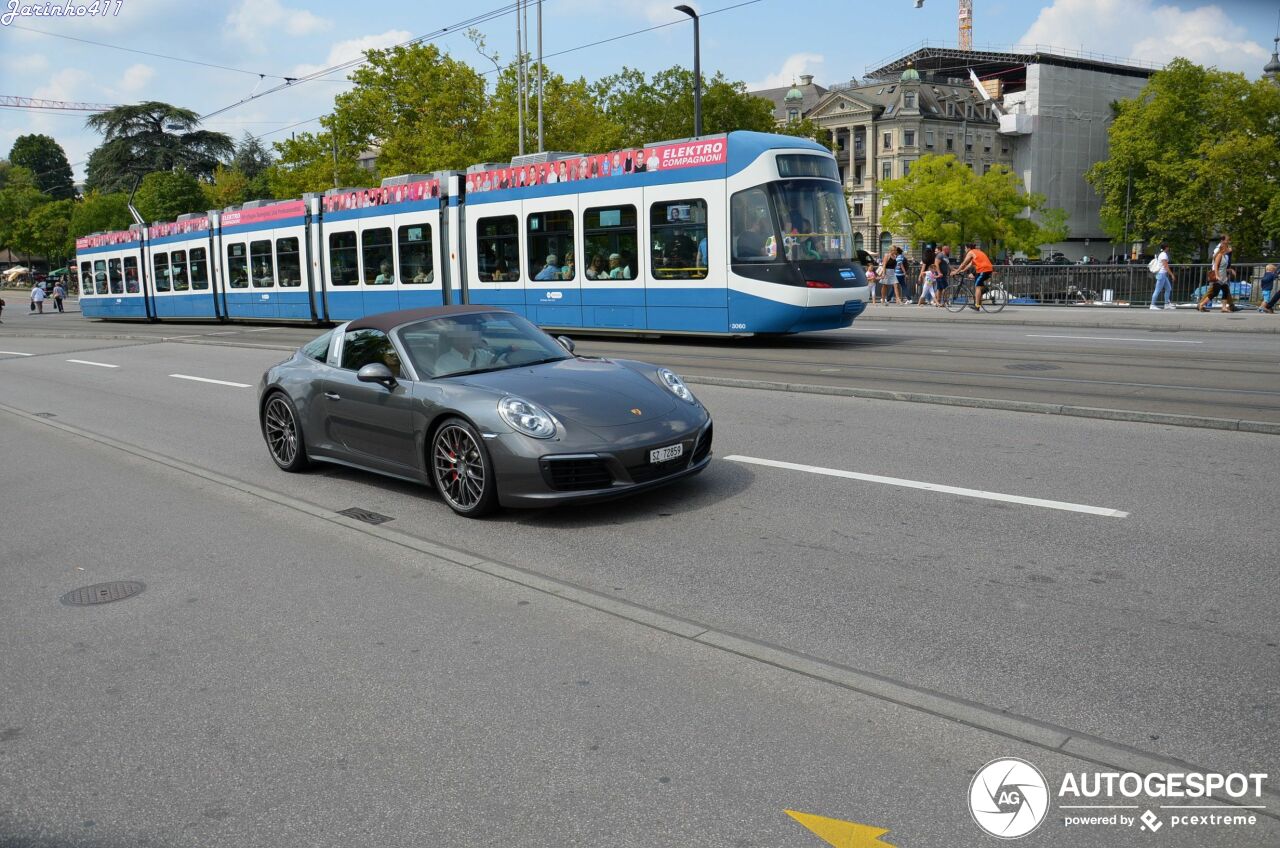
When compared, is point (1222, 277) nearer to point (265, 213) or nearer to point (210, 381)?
point (210, 381)

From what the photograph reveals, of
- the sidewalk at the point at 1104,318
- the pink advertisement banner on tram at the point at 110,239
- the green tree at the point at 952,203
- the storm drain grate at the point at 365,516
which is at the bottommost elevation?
the storm drain grate at the point at 365,516

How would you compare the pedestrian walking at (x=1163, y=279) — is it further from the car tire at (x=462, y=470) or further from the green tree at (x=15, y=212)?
the green tree at (x=15, y=212)

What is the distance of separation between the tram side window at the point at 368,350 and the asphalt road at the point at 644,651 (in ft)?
3.15

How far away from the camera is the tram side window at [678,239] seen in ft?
57.3

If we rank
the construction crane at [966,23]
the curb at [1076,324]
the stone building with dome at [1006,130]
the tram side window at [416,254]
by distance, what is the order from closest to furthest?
the curb at [1076,324] → the tram side window at [416,254] → the stone building with dome at [1006,130] → the construction crane at [966,23]

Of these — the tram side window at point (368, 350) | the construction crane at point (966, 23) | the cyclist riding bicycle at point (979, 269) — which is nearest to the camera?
the tram side window at point (368, 350)

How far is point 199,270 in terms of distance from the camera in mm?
33719

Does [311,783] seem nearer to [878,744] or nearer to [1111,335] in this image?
[878,744]

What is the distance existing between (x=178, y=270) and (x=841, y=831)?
3645 centimetres

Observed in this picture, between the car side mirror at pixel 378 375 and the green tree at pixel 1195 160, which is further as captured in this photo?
the green tree at pixel 1195 160

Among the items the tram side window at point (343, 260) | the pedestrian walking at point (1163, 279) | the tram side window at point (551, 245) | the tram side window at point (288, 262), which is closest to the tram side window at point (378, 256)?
the tram side window at point (343, 260)

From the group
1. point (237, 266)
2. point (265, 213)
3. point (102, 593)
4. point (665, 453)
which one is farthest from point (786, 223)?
point (237, 266)

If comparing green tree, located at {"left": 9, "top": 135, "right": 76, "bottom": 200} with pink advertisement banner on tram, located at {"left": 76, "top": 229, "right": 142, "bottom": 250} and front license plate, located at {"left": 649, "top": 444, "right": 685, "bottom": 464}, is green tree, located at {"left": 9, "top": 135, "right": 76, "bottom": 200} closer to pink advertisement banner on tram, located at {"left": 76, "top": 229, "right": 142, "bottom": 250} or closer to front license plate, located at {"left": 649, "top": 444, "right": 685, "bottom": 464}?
pink advertisement banner on tram, located at {"left": 76, "top": 229, "right": 142, "bottom": 250}

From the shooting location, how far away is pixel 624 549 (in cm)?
590
